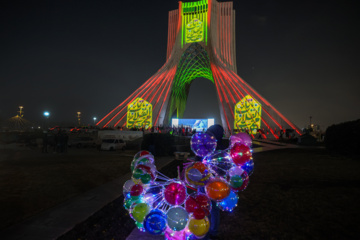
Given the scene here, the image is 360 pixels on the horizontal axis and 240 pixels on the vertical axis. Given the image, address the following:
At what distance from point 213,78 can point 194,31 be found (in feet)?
27.3

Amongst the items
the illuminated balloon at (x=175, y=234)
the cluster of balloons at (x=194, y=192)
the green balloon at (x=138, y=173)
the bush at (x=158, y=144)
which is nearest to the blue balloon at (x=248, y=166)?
the cluster of balloons at (x=194, y=192)

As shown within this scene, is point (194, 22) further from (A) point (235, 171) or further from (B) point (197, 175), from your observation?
(B) point (197, 175)

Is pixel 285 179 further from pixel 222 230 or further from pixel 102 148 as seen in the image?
pixel 102 148

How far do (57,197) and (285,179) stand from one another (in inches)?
229

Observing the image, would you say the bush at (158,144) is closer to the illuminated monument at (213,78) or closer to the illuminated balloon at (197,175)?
the illuminated balloon at (197,175)

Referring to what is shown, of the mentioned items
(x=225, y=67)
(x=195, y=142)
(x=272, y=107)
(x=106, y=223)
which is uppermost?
(x=225, y=67)

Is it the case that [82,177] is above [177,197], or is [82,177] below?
below

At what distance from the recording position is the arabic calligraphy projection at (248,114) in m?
25.4

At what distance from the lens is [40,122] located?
80562 mm

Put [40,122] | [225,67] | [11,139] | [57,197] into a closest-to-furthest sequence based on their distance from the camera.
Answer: [57,197], [11,139], [225,67], [40,122]

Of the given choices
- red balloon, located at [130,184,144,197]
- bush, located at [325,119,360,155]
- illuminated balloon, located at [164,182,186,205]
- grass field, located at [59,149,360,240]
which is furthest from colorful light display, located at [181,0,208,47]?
illuminated balloon, located at [164,182,186,205]

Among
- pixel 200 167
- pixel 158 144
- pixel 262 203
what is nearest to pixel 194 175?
pixel 200 167

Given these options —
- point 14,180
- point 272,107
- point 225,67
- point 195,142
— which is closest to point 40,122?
point 225,67

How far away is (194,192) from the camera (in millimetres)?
2805
